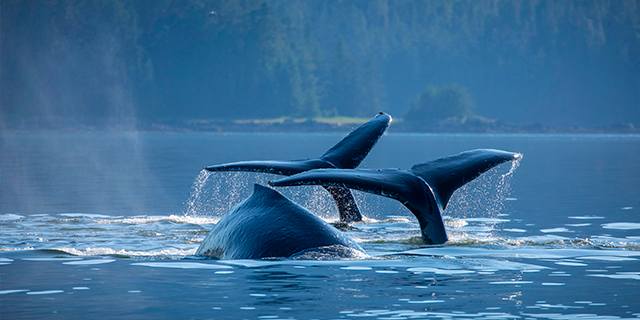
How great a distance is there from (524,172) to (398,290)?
136 ft

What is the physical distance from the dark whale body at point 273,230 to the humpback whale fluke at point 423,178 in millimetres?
548

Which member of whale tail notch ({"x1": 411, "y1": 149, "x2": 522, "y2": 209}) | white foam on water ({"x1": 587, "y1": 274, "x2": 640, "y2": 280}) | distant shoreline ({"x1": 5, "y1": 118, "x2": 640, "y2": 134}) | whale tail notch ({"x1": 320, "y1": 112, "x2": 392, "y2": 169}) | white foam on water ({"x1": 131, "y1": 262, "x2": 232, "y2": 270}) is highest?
distant shoreline ({"x1": 5, "y1": 118, "x2": 640, "y2": 134})

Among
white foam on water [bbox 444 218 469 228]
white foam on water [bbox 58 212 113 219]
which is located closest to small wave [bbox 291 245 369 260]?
white foam on water [bbox 444 218 469 228]

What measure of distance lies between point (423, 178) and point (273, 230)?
256cm

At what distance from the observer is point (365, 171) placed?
19797 millimetres

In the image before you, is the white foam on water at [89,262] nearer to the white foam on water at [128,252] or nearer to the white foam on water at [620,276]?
the white foam on water at [128,252]

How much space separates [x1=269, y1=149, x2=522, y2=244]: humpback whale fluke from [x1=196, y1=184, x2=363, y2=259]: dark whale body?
55 centimetres

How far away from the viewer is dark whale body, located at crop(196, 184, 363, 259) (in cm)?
1906

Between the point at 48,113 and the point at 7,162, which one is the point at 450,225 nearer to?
the point at 7,162

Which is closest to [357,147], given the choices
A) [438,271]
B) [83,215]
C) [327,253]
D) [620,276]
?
[327,253]

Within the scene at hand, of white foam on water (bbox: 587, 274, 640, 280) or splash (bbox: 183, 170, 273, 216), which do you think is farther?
splash (bbox: 183, 170, 273, 216)

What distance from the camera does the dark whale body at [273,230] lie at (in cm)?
1906

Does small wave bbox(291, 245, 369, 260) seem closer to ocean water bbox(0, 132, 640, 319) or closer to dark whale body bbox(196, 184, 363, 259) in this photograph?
dark whale body bbox(196, 184, 363, 259)

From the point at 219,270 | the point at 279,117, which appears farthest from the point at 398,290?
the point at 279,117
